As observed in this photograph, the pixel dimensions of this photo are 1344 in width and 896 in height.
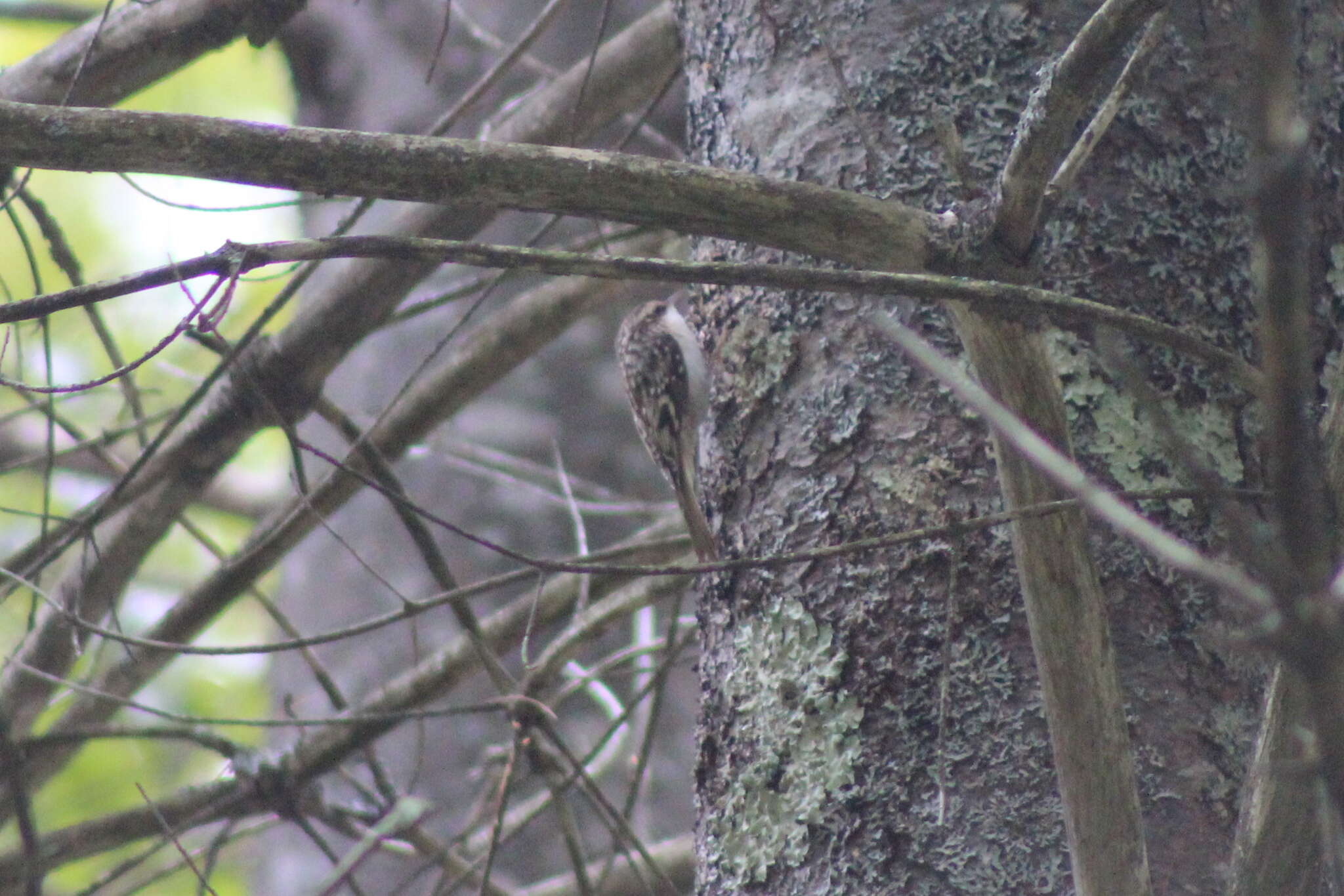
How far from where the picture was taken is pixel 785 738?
2.00 m

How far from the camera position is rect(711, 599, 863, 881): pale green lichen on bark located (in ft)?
6.34

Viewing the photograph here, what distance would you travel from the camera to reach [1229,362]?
1373 mm

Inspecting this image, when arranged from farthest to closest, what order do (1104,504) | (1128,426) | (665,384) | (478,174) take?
1. (665,384)
2. (1128,426)
3. (478,174)
4. (1104,504)

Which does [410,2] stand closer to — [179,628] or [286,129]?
[179,628]

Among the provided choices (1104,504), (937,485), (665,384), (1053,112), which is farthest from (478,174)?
(665,384)

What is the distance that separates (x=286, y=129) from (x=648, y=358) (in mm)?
2737

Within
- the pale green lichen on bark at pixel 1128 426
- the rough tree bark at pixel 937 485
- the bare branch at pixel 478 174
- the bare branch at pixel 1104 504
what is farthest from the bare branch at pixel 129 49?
the bare branch at pixel 1104 504

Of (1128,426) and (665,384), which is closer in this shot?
(1128,426)

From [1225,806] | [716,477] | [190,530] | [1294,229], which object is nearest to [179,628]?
[190,530]

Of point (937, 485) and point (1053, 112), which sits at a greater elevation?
point (1053, 112)

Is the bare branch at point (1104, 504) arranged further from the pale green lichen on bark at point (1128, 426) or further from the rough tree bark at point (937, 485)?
the pale green lichen on bark at point (1128, 426)

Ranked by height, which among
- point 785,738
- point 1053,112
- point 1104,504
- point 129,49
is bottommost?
point 1104,504

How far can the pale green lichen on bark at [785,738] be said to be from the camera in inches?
76.0

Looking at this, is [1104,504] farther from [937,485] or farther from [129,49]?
[129,49]
